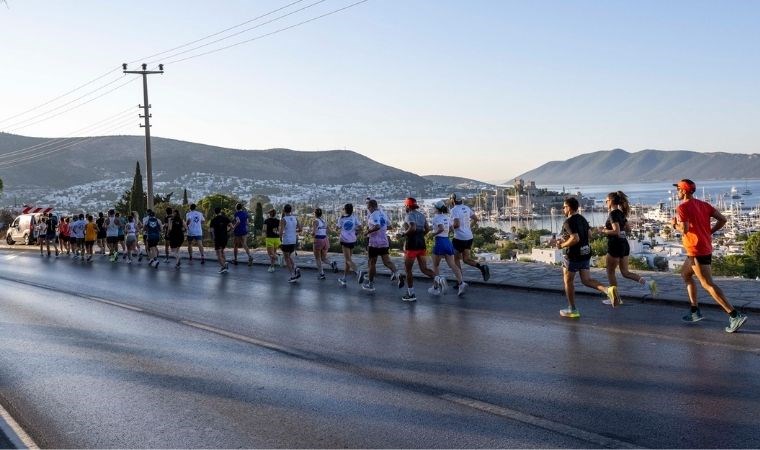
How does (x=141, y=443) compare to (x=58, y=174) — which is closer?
(x=141, y=443)

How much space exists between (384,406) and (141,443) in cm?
193

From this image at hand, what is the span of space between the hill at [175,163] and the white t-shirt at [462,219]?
5703 inches

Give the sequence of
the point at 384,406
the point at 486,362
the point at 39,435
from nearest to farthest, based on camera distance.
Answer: the point at 39,435 < the point at 384,406 < the point at 486,362

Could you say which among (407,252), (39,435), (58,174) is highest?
(58,174)

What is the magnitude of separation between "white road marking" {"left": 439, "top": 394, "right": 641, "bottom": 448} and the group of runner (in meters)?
4.33

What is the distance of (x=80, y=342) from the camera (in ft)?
31.0

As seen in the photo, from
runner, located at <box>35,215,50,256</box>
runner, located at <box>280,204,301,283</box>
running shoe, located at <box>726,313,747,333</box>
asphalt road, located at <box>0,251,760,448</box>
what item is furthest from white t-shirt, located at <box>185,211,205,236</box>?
running shoe, located at <box>726,313,747,333</box>

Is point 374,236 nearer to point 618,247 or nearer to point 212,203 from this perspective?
point 618,247

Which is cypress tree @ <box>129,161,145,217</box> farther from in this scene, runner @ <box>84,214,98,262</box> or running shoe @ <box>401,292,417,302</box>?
running shoe @ <box>401,292,417,302</box>

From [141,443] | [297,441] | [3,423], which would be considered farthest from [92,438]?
[297,441]

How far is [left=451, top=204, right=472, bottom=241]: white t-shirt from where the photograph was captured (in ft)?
44.4

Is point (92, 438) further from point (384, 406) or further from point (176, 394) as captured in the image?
point (384, 406)

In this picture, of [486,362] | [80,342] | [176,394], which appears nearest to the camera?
[176,394]

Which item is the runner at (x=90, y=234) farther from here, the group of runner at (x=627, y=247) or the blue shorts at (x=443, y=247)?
the group of runner at (x=627, y=247)
